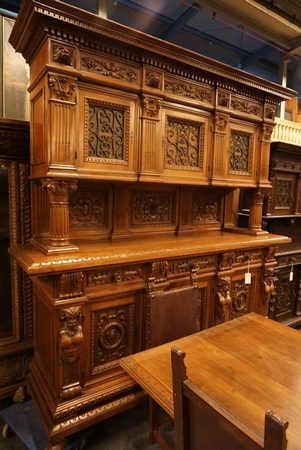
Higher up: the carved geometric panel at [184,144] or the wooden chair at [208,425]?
the carved geometric panel at [184,144]

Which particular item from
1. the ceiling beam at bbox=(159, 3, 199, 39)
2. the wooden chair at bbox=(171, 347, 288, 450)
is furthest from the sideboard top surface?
→ the ceiling beam at bbox=(159, 3, 199, 39)

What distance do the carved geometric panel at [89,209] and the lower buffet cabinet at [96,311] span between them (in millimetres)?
174

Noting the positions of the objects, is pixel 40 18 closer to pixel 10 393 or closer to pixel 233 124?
pixel 233 124

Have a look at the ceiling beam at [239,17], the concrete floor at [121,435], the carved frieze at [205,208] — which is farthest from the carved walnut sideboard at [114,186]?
the ceiling beam at [239,17]

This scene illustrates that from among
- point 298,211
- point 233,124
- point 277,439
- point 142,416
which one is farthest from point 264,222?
point 277,439

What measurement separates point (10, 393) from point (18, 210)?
1375mm

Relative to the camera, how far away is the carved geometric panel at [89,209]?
2.17 meters

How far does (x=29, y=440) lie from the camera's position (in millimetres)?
1801

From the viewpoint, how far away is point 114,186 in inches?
90.4

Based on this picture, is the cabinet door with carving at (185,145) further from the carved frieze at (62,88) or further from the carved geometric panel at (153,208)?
the carved frieze at (62,88)

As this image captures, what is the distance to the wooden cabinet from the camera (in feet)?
7.09

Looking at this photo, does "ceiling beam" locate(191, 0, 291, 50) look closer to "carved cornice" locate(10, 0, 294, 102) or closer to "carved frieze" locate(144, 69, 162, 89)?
"carved cornice" locate(10, 0, 294, 102)

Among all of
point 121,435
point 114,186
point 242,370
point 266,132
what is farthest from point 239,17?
point 121,435

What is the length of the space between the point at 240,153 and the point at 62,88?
1673 mm
